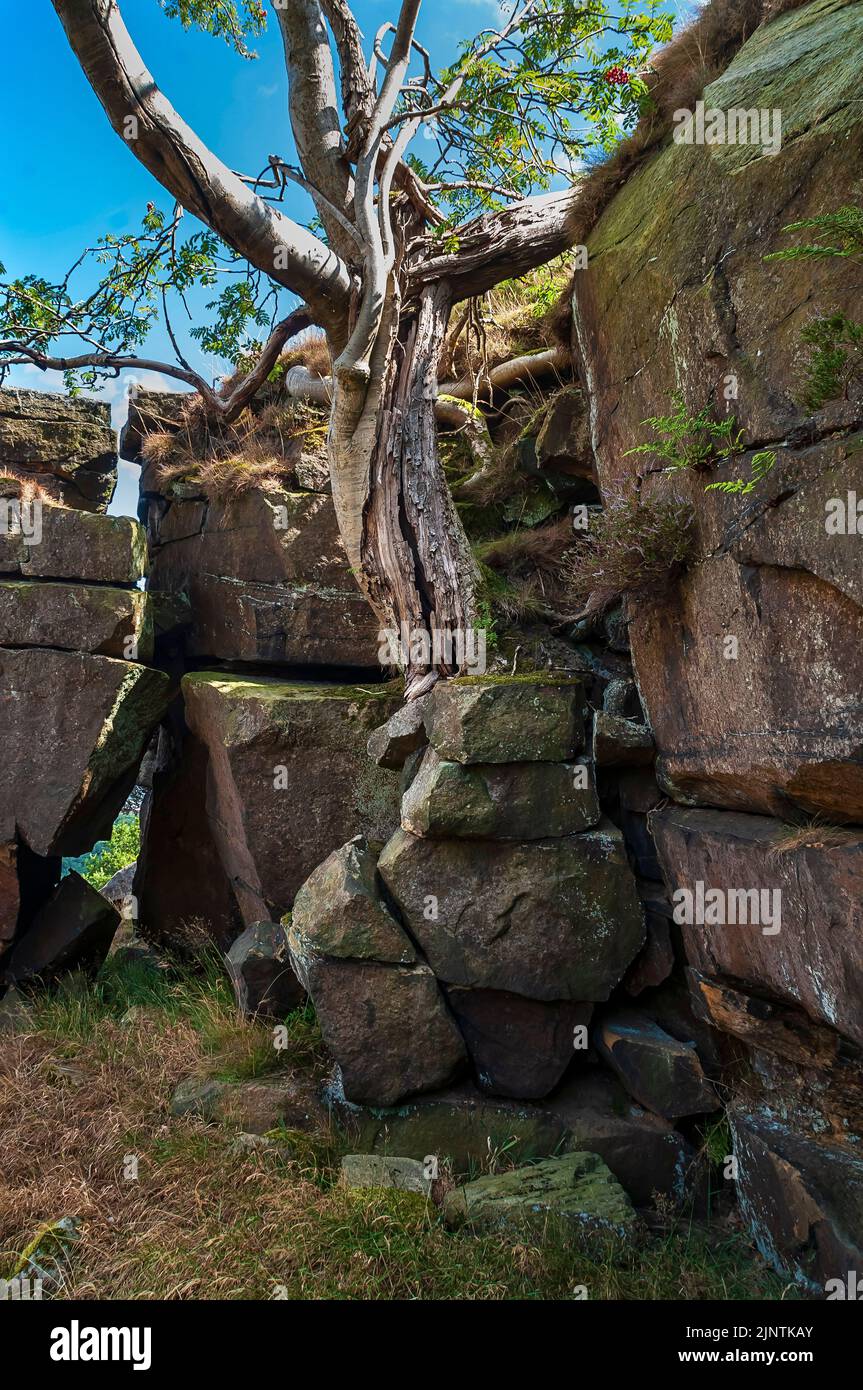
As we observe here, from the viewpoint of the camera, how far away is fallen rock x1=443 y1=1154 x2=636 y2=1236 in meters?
4.11

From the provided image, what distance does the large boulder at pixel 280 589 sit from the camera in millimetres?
8039

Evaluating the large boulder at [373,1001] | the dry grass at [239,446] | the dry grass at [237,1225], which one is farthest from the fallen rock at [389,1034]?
the dry grass at [239,446]

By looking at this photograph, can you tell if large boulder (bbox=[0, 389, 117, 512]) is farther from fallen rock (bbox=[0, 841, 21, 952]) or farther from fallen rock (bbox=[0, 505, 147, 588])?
fallen rock (bbox=[0, 841, 21, 952])

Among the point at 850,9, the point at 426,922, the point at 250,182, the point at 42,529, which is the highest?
the point at 250,182

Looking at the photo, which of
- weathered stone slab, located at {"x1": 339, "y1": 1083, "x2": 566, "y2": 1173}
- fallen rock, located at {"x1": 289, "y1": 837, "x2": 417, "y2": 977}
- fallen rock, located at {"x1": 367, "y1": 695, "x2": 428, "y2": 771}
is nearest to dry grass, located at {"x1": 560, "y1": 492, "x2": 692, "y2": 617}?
fallen rock, located at {"x1": 367, "y1": 695, "x2": 428, "y2": 771}

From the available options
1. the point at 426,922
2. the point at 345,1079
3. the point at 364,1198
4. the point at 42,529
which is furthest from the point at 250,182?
the point at 364,1198

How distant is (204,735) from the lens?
792 centimetres

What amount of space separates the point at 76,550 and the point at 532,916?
5.64m

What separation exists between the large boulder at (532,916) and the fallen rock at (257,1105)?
1182 mm

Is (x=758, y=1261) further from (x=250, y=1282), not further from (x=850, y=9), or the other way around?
(x=850, y=9)

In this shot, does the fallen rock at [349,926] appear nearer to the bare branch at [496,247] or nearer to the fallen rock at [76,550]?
the fallen rock at [76,550]

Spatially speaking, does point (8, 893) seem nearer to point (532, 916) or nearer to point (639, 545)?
point (532, 916)

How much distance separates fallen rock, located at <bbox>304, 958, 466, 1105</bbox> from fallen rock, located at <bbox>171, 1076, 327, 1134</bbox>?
28cm

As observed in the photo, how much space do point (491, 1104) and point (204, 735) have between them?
438cm
